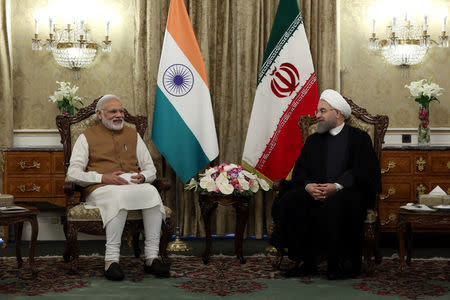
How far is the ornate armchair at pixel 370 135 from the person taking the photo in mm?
4602

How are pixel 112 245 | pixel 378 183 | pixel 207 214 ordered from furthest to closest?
pixel 207 214, pixel 378 183, pixel 112 245

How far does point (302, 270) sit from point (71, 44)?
3395 mm

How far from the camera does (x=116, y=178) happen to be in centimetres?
473

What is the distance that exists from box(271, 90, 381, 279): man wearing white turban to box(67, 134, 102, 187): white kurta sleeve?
4.83 ft

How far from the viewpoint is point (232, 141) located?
625 centimetres

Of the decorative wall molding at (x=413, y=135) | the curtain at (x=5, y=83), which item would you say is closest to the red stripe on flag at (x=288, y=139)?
the decorative wall molding at (x=413, y=135)

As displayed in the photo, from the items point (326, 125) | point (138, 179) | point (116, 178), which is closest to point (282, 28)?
point (326, 125)

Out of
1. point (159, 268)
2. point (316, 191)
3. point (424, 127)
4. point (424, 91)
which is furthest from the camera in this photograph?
point (424, 127)

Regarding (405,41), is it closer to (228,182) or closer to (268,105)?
(268,105)

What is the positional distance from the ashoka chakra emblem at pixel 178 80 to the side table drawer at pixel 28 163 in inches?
53.7

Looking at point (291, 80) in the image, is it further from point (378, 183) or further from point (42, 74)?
point (42, 74)

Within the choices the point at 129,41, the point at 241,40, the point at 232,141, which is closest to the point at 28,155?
the point at 129,41

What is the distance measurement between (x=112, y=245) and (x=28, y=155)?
1857mm

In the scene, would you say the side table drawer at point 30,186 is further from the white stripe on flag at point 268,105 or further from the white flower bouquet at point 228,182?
the white stripe on flag at point 268,105
